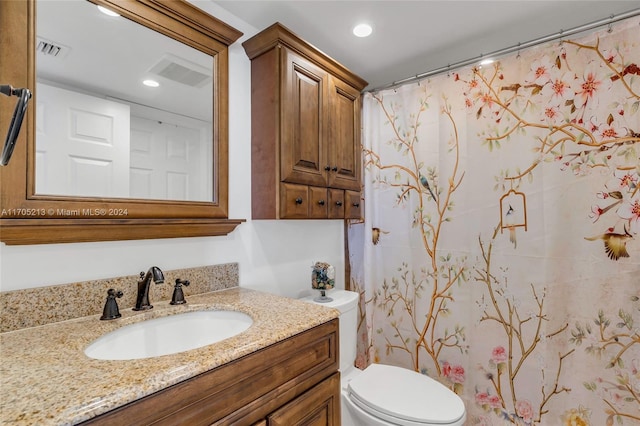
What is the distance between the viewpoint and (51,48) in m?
0.97

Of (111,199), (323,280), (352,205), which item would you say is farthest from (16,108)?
(352,205)

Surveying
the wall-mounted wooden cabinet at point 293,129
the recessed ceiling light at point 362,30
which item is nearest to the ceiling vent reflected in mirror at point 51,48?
the wall-mounted wooden cabinet at point 293,129

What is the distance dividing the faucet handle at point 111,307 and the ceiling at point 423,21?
4.20 feet

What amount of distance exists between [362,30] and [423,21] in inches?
11.9

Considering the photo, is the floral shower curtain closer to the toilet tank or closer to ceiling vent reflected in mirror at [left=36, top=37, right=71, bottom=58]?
the toilet tank

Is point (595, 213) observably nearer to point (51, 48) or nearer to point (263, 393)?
point (263, 393)

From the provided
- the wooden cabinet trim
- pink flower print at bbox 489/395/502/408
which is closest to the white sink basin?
the wooden cabinet trim

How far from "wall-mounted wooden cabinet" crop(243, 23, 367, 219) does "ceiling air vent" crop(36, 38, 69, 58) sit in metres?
0.71

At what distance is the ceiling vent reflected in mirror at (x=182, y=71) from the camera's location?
1.23 m

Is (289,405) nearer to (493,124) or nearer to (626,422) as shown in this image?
(626,422)

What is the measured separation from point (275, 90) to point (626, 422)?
210 centimetres

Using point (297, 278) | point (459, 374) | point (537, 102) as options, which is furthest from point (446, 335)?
point (537, 102)

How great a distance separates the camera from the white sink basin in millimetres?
938

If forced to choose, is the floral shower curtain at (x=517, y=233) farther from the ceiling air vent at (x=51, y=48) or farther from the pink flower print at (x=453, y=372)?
the ceiling air vent at (x=51, y=48)
